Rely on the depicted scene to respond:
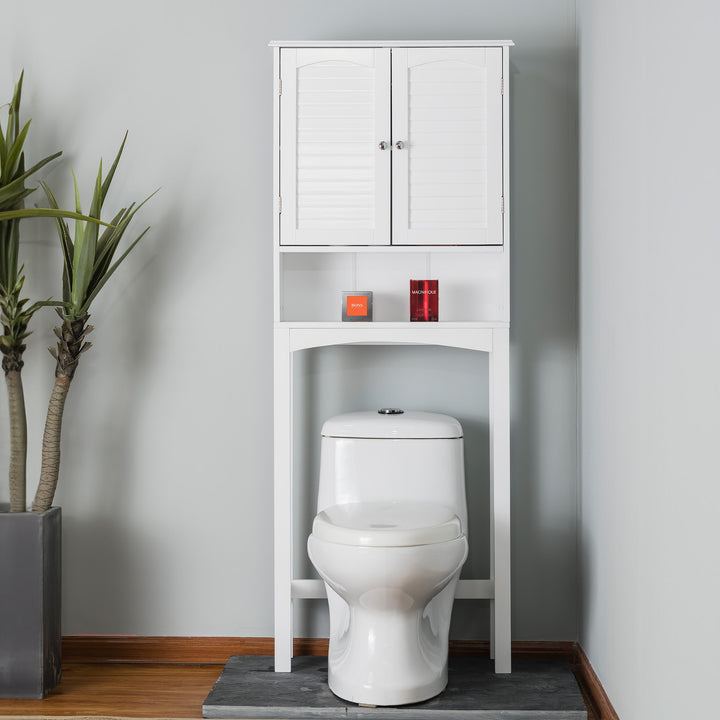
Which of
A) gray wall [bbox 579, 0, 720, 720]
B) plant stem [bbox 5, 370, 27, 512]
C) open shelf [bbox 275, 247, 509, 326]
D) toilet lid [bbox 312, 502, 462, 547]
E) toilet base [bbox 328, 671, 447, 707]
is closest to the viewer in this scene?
gray wall [bbox 579, 0, 720, 720]

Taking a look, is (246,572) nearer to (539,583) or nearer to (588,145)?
(539,583)

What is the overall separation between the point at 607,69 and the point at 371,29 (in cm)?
80

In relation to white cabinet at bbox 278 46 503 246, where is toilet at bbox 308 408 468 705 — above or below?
below

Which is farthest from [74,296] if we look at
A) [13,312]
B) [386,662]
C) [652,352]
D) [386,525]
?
→ [652,352]

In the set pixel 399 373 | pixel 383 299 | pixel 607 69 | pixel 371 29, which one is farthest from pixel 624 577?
pixel 371 29

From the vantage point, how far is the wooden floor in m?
2.05

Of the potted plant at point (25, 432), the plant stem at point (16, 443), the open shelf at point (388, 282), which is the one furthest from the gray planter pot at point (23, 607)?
the open shelf at point (388, 282)

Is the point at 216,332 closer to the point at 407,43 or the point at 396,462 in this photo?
the point at 396,462

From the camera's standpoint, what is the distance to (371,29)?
7.91 ft

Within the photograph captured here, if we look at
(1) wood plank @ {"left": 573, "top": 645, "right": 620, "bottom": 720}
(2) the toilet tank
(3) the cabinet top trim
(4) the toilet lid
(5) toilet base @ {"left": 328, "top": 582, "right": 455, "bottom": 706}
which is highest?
(3) the cabinet top trim

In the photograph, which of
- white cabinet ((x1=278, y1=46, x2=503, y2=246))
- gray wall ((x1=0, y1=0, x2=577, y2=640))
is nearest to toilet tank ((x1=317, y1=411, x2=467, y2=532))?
gray wall ((x1=0, y1=0, x2=577, y2=640))

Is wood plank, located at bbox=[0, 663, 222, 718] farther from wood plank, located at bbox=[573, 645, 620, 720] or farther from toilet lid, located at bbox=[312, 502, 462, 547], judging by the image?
wood plank, located at bbox=[573, 645, 620, 720]

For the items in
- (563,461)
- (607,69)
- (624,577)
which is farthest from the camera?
(563,461)

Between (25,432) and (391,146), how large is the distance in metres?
1.34
